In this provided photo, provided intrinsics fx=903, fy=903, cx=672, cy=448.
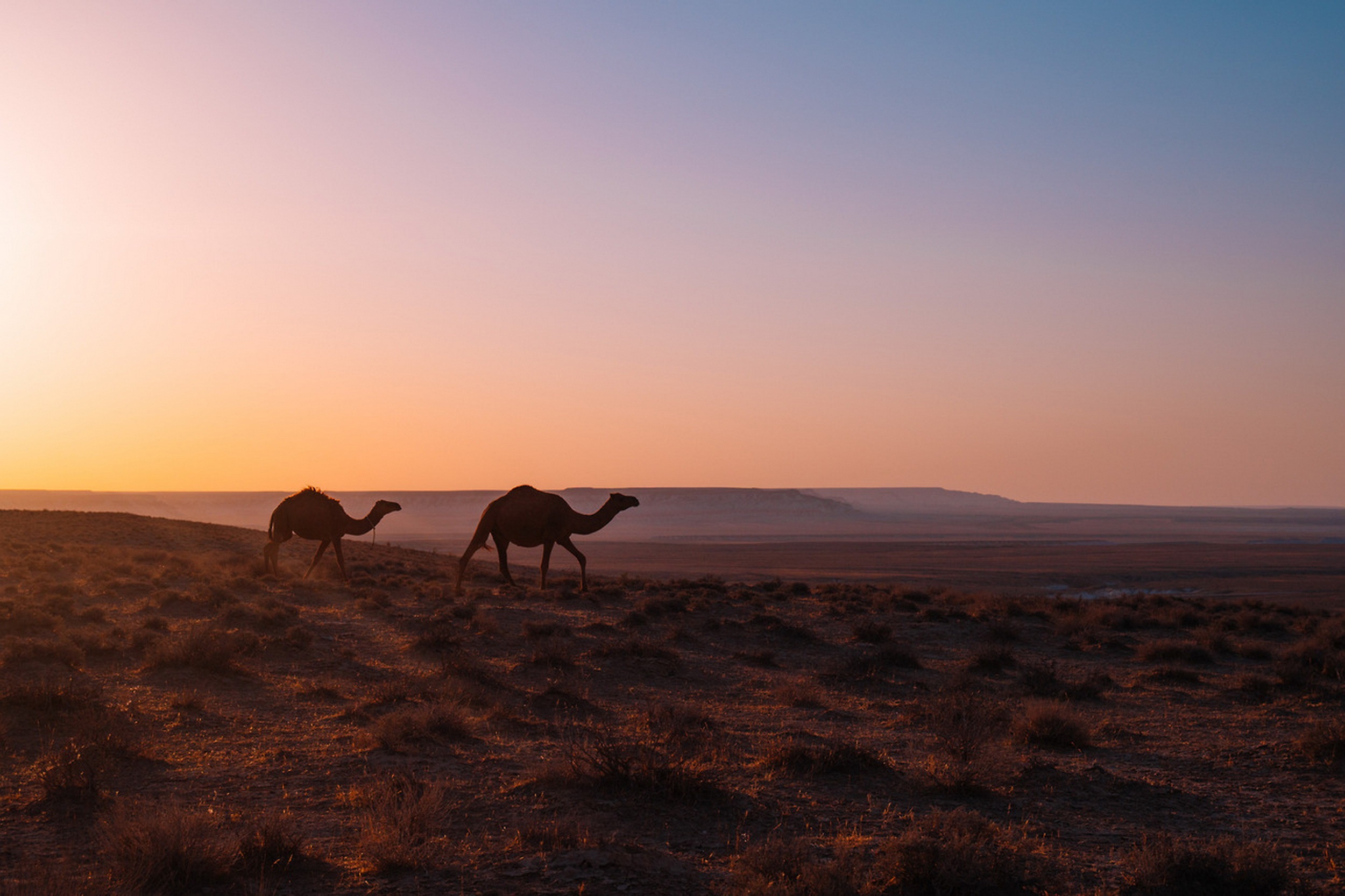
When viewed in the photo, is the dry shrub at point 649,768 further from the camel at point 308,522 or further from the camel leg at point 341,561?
the camel at point 308,522

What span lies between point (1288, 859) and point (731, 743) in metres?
5.26

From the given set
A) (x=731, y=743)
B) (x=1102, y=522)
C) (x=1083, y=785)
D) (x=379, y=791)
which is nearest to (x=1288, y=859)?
(x=1083, y=785)

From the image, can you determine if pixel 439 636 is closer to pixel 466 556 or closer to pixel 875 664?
pixel 875 664

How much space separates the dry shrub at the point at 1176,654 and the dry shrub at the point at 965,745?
8504 mm

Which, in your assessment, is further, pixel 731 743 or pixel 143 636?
pixel 143 636

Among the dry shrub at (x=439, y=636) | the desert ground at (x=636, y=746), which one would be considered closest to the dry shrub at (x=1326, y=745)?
the desert ground at (x=636, y=746)

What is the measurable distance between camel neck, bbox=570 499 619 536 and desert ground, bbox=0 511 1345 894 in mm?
2601

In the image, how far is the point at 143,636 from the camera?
14.7 metres

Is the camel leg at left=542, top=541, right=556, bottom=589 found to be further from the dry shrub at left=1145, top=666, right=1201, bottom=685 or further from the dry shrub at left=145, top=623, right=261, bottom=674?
the dry shrub at left=1145, top=666, right=1201, bottom=685

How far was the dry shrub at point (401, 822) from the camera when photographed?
20.7 feet

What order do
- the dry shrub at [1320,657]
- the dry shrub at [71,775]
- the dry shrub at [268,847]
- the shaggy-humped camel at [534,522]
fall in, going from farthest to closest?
the shaggy-humped camel at [534,522]
the dry shrub at [1320,657]
the dry shrub at [71,775]
the dry shrub at [268,847]

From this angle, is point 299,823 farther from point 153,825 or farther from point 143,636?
point 143,636

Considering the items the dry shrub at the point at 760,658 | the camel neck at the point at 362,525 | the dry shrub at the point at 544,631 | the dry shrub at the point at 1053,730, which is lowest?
the dry shrub at the point at 760,658

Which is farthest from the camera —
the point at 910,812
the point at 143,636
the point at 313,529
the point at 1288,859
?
the point at 313,529
